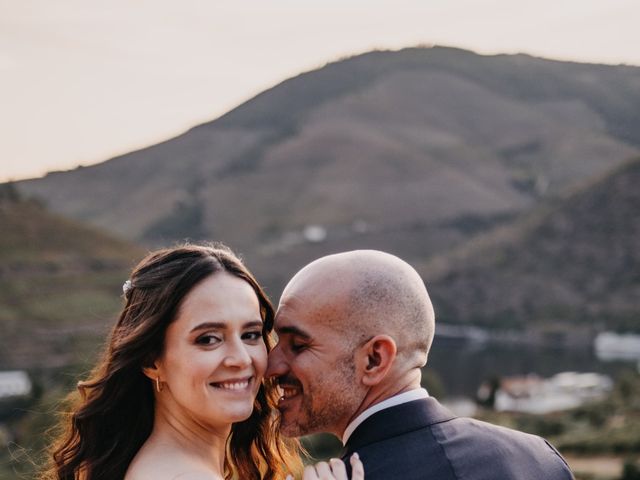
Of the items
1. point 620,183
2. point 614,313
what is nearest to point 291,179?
point 620,183

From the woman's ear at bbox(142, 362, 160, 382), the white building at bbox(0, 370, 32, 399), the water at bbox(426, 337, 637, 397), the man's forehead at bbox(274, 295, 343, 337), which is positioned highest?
the man's forehead at bbox(274, 295, 343, 337)

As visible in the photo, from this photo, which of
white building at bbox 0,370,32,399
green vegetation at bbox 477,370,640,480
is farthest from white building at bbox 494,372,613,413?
white building at bbox 0,370,32,399

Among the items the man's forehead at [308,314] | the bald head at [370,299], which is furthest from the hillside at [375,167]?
the bald head at [370,299]

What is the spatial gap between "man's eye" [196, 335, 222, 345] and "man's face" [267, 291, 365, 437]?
0.18m

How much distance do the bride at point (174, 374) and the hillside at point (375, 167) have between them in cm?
9767

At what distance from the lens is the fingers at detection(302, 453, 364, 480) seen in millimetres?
2471

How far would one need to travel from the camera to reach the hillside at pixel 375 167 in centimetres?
13025

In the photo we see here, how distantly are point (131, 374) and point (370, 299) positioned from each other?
90cm

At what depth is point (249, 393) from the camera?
2.90 metres

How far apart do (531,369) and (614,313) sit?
22141 mm

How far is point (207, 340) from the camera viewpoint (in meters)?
2.86

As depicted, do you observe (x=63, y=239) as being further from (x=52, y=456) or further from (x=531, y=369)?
(x=52, y=456)

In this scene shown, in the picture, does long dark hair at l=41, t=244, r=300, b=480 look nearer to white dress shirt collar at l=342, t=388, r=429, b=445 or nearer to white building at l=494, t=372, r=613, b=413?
white dress shirt collar at l=342, t=388, r=429, b=445

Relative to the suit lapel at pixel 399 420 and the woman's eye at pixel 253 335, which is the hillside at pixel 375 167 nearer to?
the woman's eye at pixel 253 335
